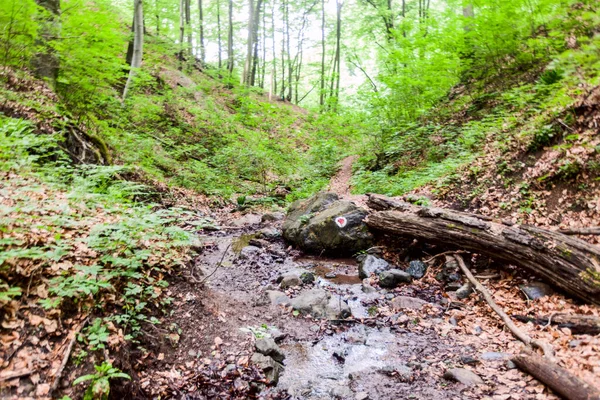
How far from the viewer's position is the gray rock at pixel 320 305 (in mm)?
5312

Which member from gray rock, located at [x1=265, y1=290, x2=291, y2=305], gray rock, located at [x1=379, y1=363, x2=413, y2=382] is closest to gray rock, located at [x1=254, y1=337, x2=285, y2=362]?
gray rock, located at [x1=379, y1=363, x2=413, y2=382]

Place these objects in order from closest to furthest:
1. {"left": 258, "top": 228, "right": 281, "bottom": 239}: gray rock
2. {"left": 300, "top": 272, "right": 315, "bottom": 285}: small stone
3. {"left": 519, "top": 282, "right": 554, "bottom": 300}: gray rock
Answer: {"left": 519, "top": 282, "right": 554, "bottom": 300}: gray rock, {"left": 300, "top": 272, "right": 315, "bottom": 285}: small stone, {"left": 258, "top": 228, "right": 281, "bottom": 239}: gray rock

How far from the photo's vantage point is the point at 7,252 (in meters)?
2.88

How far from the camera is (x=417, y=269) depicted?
654 centimetres

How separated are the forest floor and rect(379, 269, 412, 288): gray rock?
0.17 m

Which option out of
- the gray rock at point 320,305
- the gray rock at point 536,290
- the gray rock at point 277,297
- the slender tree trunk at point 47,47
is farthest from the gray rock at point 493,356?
the slender tree trunk at point 47,47

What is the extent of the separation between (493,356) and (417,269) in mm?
2626

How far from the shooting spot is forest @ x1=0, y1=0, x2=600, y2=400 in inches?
129

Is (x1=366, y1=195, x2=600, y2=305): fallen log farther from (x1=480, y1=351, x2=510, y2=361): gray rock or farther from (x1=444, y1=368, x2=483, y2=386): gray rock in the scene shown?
(x1=444, y1=368, x2=483, y2=386): gray rock

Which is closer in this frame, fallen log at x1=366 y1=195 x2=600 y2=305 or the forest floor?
the forest floor

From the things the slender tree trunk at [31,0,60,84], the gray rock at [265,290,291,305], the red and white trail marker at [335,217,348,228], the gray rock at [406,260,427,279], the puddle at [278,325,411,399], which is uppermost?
the slender tree trunk at [31,0,60,84]

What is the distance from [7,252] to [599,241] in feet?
23.6

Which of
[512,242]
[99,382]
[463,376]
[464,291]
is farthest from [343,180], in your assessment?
[99,382]

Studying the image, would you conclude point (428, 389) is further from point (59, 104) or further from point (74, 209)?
point (59, 104)
